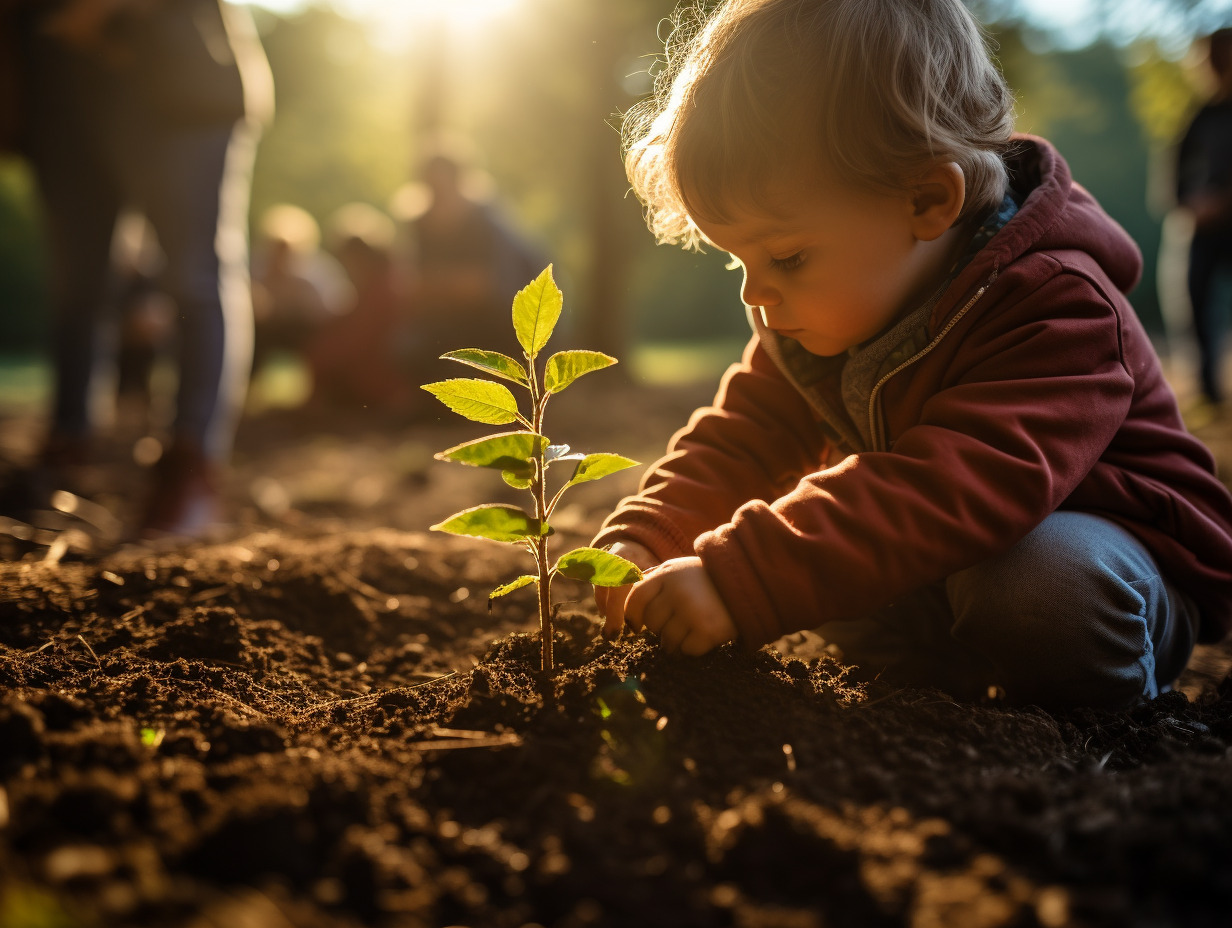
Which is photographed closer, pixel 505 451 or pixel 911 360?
pixel 505 451

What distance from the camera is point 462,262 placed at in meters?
8.80

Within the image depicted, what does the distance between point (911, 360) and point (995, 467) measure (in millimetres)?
365

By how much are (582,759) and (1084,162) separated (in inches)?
1406

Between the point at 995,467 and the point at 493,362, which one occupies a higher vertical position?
the point at 493,362

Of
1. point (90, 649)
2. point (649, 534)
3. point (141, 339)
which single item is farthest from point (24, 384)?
point (649, 534)

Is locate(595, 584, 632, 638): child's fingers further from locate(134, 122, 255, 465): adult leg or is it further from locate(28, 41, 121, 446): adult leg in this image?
locate(28, 41, 121, 446): adult leg

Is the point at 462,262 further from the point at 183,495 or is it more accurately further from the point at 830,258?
Answer: the point at 830,258

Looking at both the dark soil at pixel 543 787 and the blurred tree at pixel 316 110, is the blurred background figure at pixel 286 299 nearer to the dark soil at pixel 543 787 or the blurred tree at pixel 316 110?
the dark soil at pixel 543 787

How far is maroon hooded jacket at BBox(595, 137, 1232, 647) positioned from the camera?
1.47 metres

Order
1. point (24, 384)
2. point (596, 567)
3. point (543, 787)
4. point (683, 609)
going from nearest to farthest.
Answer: point (543, 787), point (596, 567), point (683, 609), point (24, 384)

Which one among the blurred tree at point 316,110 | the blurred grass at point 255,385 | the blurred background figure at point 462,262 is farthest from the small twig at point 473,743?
the blurred tree at point 316,110

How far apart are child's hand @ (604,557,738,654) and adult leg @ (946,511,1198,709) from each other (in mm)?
558

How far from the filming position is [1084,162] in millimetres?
30797

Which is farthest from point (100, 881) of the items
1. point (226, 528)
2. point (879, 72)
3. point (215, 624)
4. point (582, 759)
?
point (226, 528)
